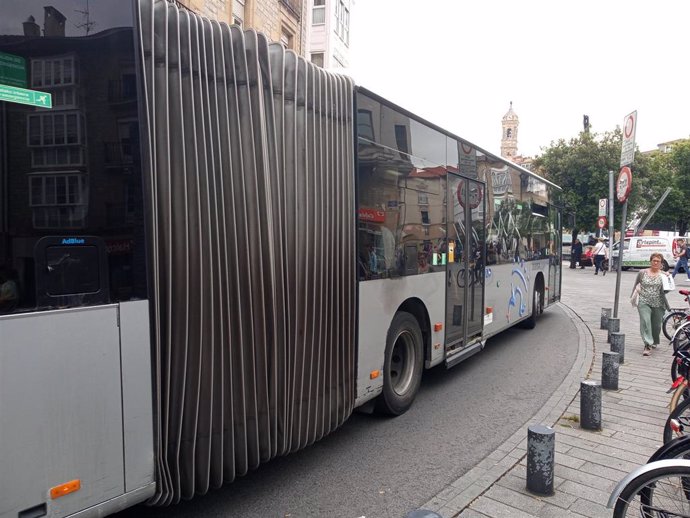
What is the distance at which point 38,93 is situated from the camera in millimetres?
2295

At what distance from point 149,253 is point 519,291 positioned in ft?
25.0

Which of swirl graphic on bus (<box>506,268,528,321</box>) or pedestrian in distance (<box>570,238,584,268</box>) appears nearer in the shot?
swirl graphic on bus (<box>506,268,528,321</box>)

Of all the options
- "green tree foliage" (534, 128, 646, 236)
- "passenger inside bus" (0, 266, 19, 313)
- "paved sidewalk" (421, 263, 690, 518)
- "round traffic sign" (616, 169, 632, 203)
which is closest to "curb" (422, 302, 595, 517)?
"paved sidewalk" (421, 263, 690, 518)

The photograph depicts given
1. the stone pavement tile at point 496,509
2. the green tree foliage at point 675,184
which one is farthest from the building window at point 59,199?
the green tree foliage at point 675,184

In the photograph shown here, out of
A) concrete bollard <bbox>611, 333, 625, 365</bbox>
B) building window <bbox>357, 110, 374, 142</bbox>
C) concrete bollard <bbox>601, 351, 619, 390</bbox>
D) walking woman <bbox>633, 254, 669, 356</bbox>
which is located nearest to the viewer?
building window <bbox>357, 110, 374, 142</bbox>

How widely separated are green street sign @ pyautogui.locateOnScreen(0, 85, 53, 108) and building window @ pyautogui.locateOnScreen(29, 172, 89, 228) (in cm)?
32

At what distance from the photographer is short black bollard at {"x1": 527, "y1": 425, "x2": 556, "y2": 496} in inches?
138

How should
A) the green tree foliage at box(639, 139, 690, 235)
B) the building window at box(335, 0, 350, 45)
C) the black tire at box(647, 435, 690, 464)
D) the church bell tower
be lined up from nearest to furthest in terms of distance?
the black tire at box(647, 435, 690, 464), the building window at box(335, 0, 350, 45), the green tree foliage at box(639, 139, 690, 235), the church bell tower

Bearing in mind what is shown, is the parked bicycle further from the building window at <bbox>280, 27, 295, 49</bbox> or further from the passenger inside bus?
the building window at <bbox>280, 27, 295, 49</bbox>

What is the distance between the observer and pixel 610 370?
20.1ft

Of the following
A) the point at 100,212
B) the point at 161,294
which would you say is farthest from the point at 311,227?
the point at 100,212

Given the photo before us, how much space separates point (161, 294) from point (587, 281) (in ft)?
75.3

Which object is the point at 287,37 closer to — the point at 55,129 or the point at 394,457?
the point at 394,457

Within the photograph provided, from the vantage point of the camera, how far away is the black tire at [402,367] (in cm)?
491
